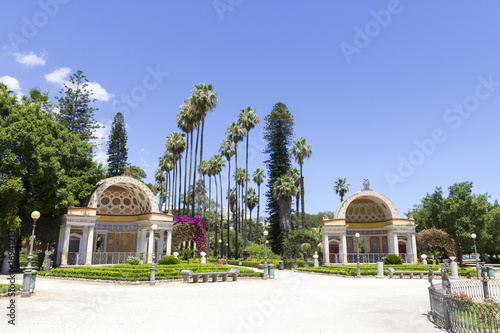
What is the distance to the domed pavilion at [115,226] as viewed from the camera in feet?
91.5

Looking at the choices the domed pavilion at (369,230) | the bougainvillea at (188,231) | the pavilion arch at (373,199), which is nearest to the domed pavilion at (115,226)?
the bougainvillea at (188,231)

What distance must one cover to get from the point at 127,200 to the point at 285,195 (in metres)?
19.9

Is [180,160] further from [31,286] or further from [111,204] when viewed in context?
[31,286]

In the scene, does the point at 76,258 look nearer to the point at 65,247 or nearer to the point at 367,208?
the point at 65,247

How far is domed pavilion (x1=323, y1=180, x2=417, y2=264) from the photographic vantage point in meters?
36.3

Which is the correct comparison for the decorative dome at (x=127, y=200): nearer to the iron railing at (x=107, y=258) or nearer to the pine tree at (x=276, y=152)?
the iron railing at (x=107, y=258)

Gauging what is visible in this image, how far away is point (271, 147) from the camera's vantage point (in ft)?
174

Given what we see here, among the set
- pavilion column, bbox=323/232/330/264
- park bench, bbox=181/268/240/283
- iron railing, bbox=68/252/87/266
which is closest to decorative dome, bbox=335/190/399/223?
pavilion column, bbox=323/232/330/264

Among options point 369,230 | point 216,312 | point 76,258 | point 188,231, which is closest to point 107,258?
point 76,258

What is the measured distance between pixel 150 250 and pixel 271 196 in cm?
2517

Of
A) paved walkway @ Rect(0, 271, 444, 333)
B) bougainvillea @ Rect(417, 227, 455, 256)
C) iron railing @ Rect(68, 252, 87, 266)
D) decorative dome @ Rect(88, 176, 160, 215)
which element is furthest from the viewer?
bougainvillea @ Rect(417, 227, 455, 256)

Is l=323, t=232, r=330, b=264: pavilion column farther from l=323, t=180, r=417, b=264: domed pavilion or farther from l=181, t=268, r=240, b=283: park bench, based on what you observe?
l=181, t=268, r=240, b=283: park bench

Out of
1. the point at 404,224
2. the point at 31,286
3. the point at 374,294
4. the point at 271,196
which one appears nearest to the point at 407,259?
the point at 404,224

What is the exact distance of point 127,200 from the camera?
115ft
